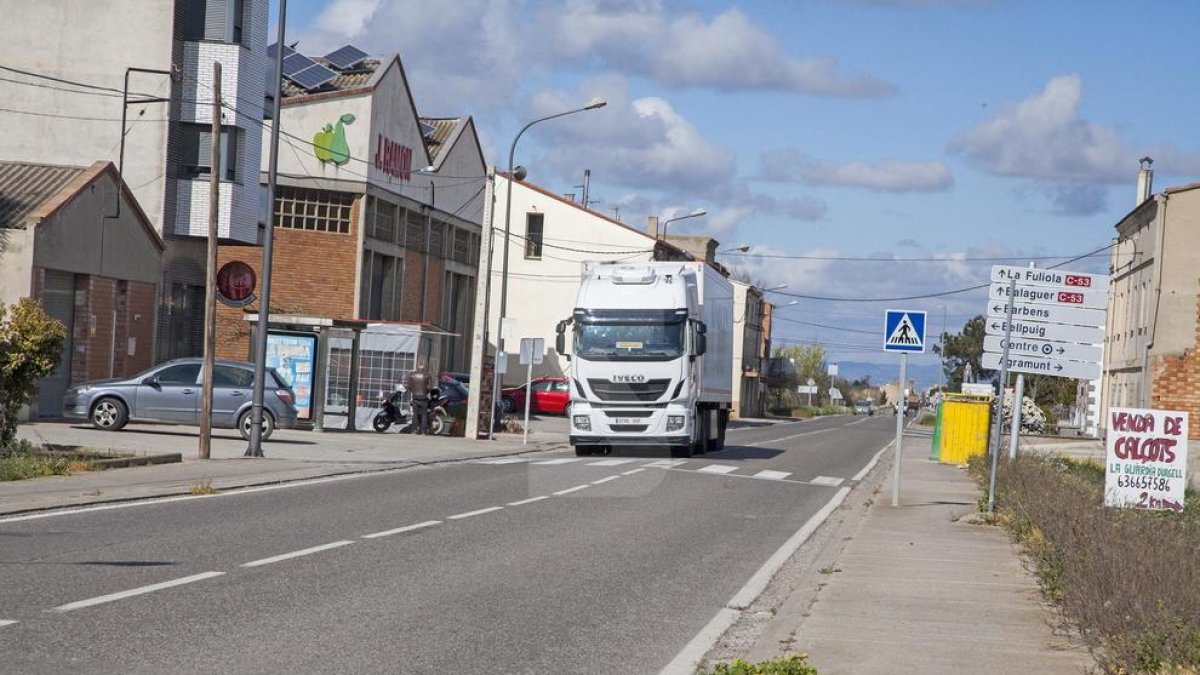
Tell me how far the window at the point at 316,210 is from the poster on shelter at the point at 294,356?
15965mm

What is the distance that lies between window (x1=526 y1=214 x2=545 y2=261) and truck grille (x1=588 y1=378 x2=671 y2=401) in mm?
43546

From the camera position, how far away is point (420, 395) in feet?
125

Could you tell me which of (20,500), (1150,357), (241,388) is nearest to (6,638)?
(20,500)

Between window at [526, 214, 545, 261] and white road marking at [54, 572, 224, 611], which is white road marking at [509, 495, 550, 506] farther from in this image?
window at [526, 214, 545, 261]

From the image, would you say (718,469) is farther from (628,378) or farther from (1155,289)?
(1155,289)

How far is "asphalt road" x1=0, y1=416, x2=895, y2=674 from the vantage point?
8281mm

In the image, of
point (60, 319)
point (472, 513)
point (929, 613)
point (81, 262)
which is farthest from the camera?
point (81, 262)

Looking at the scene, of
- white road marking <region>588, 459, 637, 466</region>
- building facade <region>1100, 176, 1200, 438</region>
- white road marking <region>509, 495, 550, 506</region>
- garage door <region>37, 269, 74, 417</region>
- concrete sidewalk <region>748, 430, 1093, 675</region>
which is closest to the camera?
concrete sidewalk <region>748, 430, 1093, 675</region>

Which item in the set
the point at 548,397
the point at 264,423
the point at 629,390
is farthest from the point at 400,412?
the point at 548,397

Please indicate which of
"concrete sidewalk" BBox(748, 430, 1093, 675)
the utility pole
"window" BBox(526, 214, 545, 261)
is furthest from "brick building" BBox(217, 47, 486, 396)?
"concrete sidewalk" BBox(748, 430, 1093, 675)

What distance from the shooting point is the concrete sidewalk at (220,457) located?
1764cm

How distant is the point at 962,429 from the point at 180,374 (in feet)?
60.4

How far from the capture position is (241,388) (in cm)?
3091

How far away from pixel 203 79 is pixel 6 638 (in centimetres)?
3340
